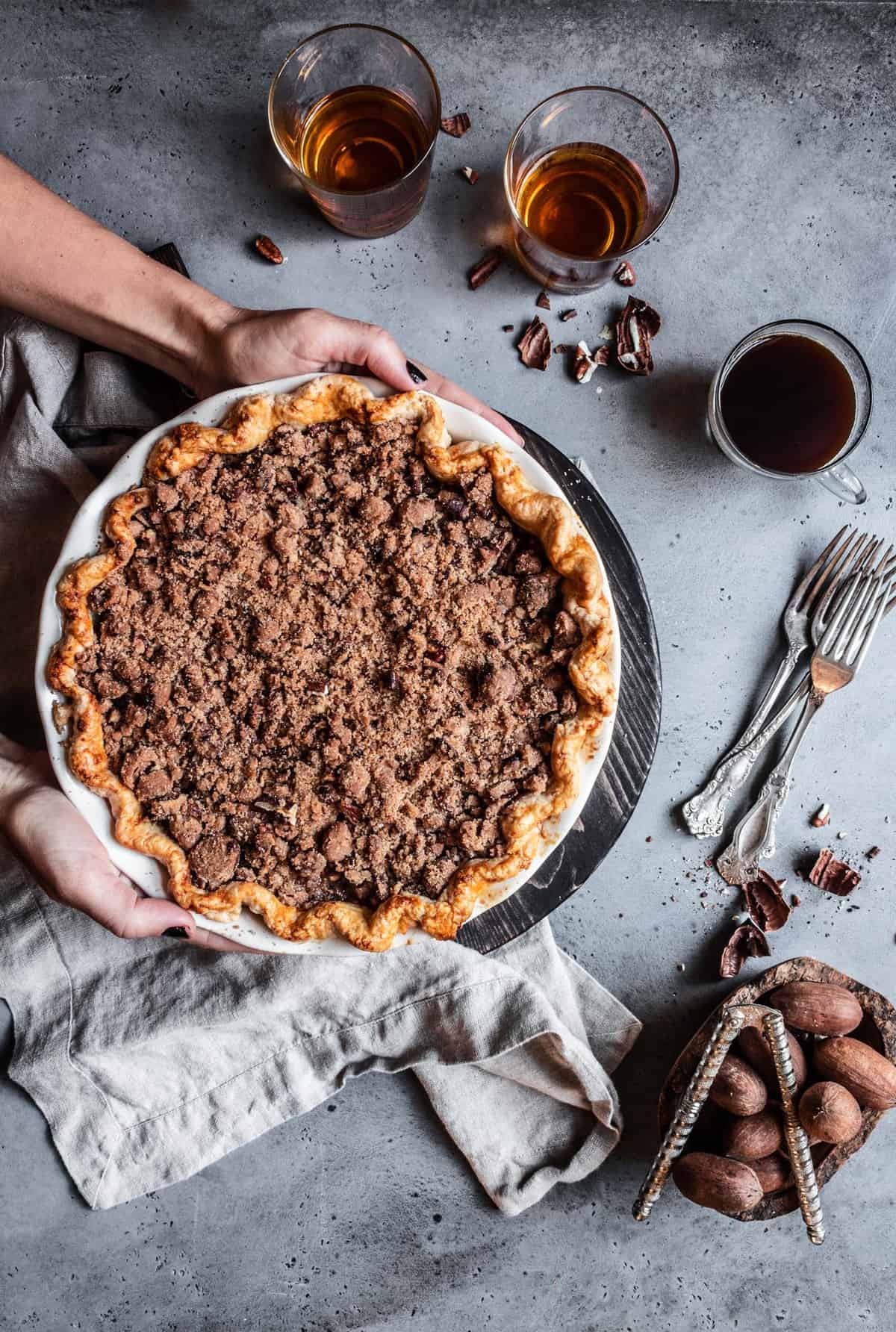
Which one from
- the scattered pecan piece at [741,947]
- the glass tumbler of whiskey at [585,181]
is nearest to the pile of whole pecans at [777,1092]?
the scattered pecan piece at [741,947]

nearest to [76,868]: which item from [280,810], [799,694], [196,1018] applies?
[280,810]

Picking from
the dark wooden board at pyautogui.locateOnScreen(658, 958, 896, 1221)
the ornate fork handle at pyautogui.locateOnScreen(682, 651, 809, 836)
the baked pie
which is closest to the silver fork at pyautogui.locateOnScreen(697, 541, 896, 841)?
the ornate fork handle at pyautogui.locateOnScreen(682, 651, 809, 836)

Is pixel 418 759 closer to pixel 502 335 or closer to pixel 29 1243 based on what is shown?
pixel 502 335

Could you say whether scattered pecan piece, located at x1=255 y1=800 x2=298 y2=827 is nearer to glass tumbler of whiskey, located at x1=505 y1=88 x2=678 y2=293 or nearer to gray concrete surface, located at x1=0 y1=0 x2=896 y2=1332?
gray concrete surface, located at x1=0 y1=0 x2=896 y2=1332

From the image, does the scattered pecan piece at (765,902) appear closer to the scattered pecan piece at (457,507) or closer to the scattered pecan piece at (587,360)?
the scattered pecan piece at (457,507)

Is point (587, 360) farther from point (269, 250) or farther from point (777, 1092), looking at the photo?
point (777, 1092)

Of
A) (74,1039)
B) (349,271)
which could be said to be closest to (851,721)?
(349,271)
